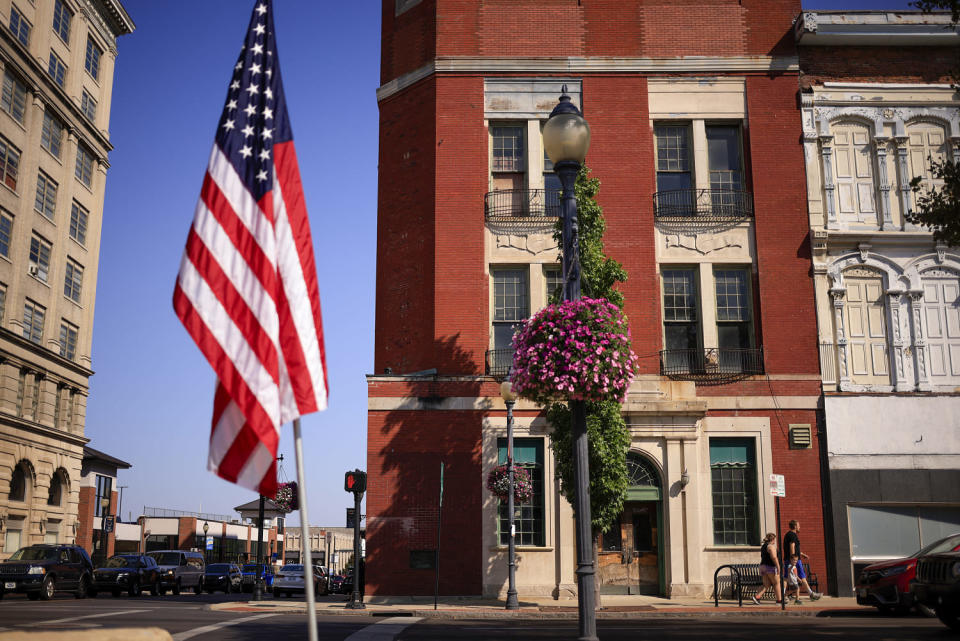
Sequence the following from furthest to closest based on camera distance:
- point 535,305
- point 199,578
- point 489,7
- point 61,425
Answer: point 61,425 → point 199,578 → point 489,7 → point 535,305

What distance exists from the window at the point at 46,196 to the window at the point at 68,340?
5.98 m

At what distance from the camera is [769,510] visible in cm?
2375

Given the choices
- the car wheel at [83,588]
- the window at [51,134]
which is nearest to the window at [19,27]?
the window at [51,134]

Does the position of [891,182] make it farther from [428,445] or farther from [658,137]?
[428,445]

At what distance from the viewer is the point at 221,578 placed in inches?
1740

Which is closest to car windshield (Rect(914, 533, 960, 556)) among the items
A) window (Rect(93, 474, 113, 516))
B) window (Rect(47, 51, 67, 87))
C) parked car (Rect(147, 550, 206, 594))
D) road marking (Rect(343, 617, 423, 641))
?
road marking (Rect(343, 617, 423, 641))

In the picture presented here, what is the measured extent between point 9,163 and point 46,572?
23.0 metres

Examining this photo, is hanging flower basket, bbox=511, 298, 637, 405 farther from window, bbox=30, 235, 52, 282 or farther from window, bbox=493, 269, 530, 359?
window, bbox=30, 235, 52, 282

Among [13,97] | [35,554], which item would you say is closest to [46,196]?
[13,97]

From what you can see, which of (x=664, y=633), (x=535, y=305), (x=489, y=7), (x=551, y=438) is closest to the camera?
(x=664, y=633)

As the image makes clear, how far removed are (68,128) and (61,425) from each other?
53.1ft

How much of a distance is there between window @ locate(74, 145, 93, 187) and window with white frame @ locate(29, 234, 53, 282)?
5548mm

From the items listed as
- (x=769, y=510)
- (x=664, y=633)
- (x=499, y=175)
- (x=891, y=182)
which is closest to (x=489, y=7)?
(x=499, y=175)

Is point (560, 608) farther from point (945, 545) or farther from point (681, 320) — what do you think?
point (681, 320)
